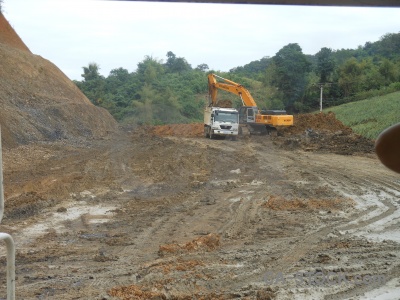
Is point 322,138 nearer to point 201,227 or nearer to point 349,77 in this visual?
point 201,227

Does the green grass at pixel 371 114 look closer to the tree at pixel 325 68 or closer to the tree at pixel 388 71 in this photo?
the tree at pixel 325 68

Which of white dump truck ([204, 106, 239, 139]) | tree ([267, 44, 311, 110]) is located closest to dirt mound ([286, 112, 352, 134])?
white dump truck ([204, 106, 239, 139])

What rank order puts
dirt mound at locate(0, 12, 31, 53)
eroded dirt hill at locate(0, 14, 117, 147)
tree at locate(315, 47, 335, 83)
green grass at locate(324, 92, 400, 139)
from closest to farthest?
eroded dirt hill at locate(0, 14, 117, 147) < green grass at locate(324, 92, 400, 139) < dirt mound at locate(0, 12, 31, 53) < tree at locate(315, 47, 335, 83)

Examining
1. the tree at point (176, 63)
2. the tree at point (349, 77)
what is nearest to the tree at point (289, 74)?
the tree at point (349, 77)

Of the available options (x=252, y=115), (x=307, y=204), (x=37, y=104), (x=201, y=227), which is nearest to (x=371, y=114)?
(x=252, y=115)

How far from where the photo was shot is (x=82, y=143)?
3275cm

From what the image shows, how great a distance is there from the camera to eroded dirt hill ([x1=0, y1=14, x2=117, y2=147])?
100ft

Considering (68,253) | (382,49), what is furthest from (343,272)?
(382,49)

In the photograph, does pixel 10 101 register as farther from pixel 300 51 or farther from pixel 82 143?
pixel 300 51

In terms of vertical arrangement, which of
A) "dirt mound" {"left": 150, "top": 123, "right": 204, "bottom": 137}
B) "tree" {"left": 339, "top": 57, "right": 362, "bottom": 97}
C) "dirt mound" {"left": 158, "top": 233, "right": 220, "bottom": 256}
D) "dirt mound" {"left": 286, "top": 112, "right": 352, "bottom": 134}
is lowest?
"dirt mound" {"left": 158, "top": 233, "right": 220, "bottom": 256}

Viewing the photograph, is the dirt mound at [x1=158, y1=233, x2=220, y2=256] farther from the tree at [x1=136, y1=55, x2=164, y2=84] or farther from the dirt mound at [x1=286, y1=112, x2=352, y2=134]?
the tree at [x1=136, y1=55, x2=164, y2=84]

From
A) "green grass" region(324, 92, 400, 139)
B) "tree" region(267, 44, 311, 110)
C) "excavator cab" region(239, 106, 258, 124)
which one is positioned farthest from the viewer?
"tree" region(267, 44, 311, 110)

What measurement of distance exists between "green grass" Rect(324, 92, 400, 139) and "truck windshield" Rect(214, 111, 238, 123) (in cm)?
857

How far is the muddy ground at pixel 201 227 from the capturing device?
25.3 feet
